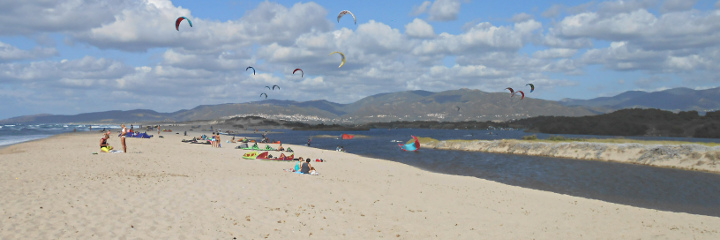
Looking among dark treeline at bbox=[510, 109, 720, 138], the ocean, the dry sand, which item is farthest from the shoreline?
dark treeline at bbox=[510, 109, 720, 138]

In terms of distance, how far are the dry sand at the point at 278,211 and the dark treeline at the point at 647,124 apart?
4349 inches

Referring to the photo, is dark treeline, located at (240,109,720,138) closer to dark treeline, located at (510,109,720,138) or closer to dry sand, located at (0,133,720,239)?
dark treeline, located at (510,109,720,138)

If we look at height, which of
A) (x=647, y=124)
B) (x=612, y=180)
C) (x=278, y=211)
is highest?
(x=647, y=124)

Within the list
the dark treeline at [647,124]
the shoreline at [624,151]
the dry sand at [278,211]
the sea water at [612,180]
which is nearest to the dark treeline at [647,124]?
the dark treeline at [647,124]

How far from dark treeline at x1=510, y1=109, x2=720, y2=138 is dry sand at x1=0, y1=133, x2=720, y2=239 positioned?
11048cm

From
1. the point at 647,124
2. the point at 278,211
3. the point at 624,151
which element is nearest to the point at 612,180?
the point at 624,151

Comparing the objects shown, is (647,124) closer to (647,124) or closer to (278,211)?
(647,124)

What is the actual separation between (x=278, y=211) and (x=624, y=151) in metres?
42.8

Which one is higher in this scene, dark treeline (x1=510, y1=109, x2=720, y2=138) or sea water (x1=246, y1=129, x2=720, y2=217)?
dark treeline (x1=510, y1=109, x2=720, y2=138)

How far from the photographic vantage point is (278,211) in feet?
43.4

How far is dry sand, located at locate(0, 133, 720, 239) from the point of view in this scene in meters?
10.9

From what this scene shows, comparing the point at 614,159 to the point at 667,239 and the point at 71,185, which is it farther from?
the point at 71,185

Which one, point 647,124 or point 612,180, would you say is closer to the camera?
→ point 612,180

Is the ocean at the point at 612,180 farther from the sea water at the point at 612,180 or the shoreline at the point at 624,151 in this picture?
the shoreline at the point at 624,151
